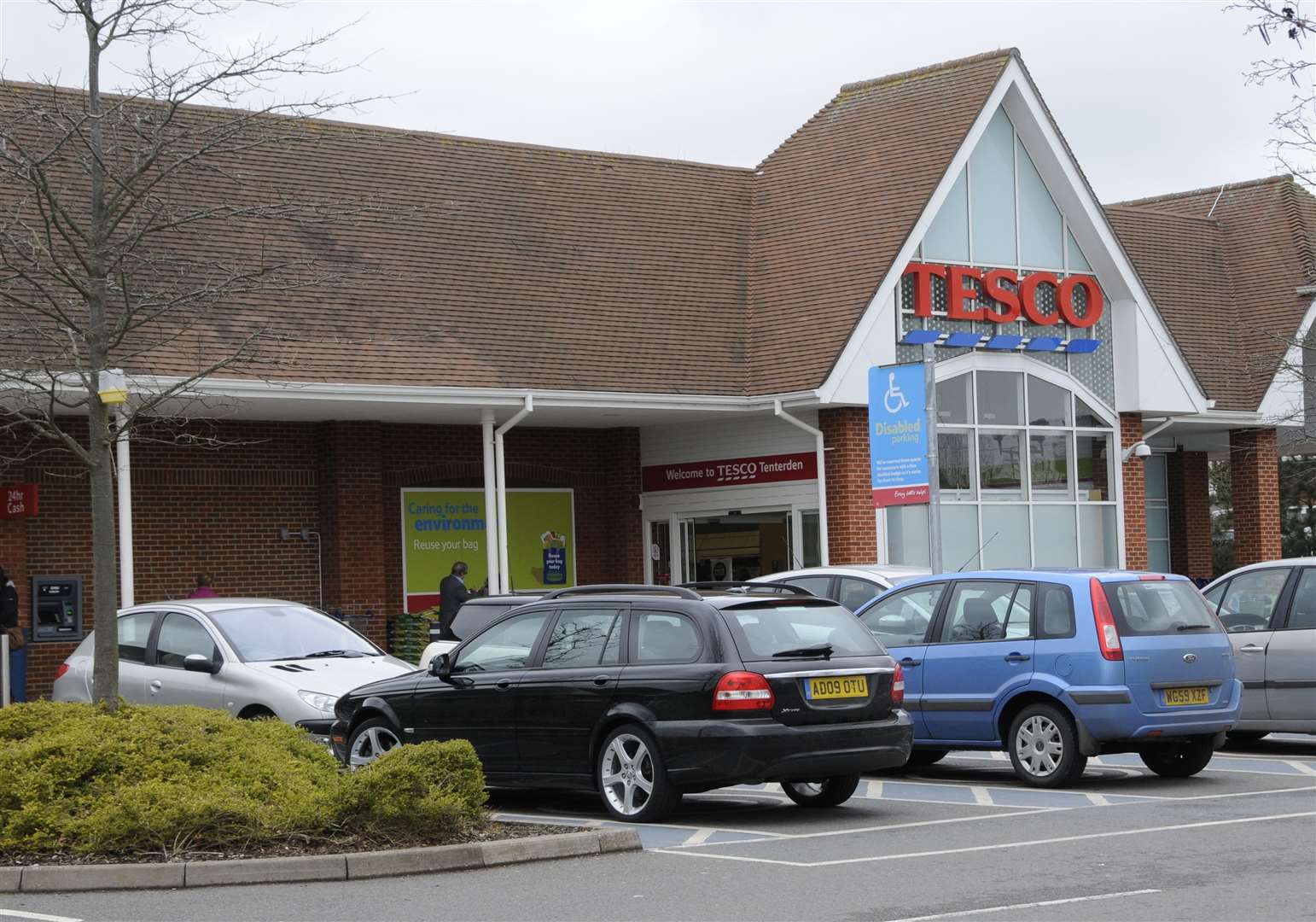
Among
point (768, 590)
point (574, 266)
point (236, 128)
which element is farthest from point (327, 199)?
point (768, 590)

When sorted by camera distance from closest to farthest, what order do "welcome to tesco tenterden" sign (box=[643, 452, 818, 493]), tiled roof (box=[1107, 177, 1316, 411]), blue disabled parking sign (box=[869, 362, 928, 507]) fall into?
blue disabled parking sign (box=[869, 362, 928, 507]) < "welcome to tesco tenterden" sign (box=[643, 452, 818, 493]) < tiled roof (box=[1107, 177, 1316, 411])

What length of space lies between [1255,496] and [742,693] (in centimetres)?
2135

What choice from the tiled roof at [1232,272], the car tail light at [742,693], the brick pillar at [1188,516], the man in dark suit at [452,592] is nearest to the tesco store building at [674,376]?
the man in dark suit at [452,592]

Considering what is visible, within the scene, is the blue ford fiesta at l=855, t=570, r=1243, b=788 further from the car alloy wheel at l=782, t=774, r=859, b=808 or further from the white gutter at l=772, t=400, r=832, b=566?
the white gutter at l=772, t=400, r=832, b=566

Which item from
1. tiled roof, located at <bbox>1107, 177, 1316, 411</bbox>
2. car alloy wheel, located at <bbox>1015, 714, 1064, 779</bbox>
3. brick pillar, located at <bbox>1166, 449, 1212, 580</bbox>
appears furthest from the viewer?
brick pillar, located at <bbox>1166, 449, 1212, 580</bbox>

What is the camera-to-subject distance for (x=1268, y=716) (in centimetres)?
1516

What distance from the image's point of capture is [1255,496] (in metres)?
30.3

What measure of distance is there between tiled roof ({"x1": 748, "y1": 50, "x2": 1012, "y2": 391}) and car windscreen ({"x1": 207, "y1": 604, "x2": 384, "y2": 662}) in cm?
941

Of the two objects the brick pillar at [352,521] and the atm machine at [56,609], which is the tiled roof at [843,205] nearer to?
the brick pillar at [352,521]

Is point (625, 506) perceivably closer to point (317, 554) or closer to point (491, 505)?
point (491, 505)

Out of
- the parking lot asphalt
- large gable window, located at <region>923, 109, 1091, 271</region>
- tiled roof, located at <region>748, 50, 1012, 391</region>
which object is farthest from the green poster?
the parking lot asphalt

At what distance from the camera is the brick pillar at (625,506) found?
2695cm

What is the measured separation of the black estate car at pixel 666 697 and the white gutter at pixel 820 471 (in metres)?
11.5

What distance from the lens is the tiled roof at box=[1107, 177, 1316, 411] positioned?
A: 29734mm
